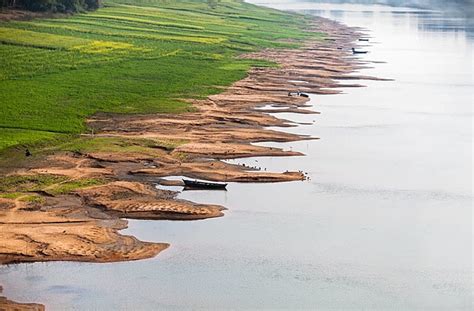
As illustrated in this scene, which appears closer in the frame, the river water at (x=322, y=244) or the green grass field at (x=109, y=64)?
the river water at (x=322, y=244)

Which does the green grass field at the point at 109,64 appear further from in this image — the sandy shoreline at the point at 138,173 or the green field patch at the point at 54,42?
the sandy shoreline at the point at 138,173

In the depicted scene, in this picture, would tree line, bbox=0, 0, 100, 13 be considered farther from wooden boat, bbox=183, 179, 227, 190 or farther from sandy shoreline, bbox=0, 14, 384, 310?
wooden boat, bbox=183, 179, 227, 190

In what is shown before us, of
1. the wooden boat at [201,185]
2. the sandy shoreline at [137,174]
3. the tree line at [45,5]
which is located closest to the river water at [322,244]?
the wooden boat at [201,185]

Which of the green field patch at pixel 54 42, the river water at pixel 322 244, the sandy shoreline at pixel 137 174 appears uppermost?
the green field patch at pixel 54 42

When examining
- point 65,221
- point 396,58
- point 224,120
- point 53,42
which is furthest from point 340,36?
point 65,221

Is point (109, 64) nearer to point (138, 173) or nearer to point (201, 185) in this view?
point (138, 173)
